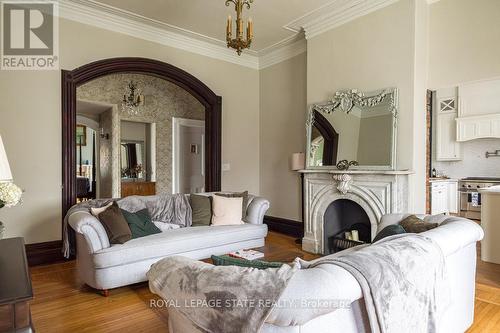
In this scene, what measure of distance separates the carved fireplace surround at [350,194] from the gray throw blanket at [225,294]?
2.65 meters

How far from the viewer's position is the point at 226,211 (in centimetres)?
397

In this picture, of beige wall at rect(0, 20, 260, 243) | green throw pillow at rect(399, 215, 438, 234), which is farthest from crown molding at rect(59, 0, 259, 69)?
green throw pillow at rect(399, 215, 438, 234)

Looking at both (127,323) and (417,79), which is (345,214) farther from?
(127,323)

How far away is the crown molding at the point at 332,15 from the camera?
148 inches

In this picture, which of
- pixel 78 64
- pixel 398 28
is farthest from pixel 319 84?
pixel 78 64

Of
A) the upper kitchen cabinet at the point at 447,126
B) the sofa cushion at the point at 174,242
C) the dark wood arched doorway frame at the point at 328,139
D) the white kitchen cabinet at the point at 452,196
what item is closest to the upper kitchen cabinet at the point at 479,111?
the upper kitchen cabinet at the point at 447,126

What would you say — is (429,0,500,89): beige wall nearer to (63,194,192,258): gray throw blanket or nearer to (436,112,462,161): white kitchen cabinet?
(436,112,462,161): white kitchen cabinet

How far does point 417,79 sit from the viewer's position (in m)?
3.41

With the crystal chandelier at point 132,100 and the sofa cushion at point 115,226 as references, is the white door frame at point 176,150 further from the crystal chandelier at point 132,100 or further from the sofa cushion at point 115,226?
the sofa cushion at point 115,226

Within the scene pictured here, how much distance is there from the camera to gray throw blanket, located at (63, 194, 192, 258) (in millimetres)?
3364

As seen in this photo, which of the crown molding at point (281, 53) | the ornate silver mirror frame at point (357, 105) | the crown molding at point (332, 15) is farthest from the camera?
the crown molding at point (281, 53)

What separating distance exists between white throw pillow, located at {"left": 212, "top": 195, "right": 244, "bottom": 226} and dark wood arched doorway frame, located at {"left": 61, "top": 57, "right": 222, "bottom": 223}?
120 centimetres

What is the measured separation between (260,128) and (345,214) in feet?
8.13

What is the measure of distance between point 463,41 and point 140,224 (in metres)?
4.98
